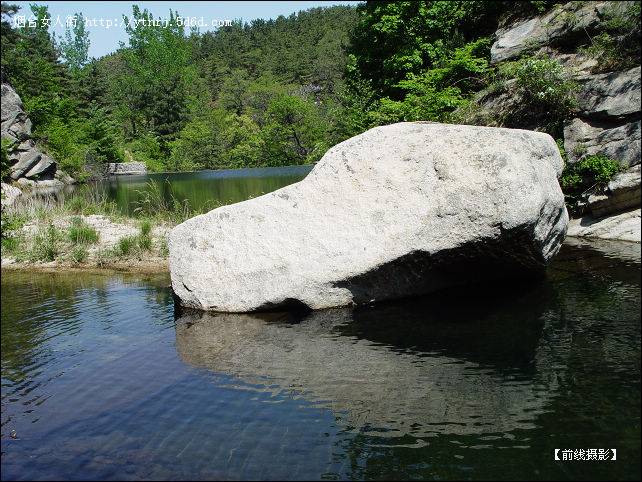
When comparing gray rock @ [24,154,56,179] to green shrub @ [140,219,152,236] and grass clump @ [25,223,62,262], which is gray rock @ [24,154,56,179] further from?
green shrub @ [140,219,152,236]

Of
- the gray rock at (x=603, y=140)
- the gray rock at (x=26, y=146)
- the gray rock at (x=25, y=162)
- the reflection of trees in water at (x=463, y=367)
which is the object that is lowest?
the reflection of trees in water at (x=463, y=367)

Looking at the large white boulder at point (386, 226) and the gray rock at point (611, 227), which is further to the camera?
the gray rock at point (611, 227)

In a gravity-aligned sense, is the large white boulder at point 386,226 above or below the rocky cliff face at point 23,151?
below

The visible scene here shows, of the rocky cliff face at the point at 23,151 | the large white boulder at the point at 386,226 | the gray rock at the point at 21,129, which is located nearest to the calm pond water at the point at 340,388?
the large white boulder at the point at 386,226

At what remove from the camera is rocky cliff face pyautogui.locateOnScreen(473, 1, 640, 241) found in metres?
13.9

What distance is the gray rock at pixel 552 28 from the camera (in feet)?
55.6

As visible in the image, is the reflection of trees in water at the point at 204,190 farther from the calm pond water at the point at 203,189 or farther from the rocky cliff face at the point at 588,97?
the rocky cliff face at the point at 588,97

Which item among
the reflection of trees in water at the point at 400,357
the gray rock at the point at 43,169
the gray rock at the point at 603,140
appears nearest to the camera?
the reflection of trees in water at the point at 400,357

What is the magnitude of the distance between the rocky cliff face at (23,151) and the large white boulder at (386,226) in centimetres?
3828

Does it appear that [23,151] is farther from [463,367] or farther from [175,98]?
[463,367]

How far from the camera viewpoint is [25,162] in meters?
43.5

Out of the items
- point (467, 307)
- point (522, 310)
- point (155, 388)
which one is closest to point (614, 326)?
point (522, 310)

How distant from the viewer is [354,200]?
9.74 meters

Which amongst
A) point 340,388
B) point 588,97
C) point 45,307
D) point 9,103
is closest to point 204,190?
point 9,103
